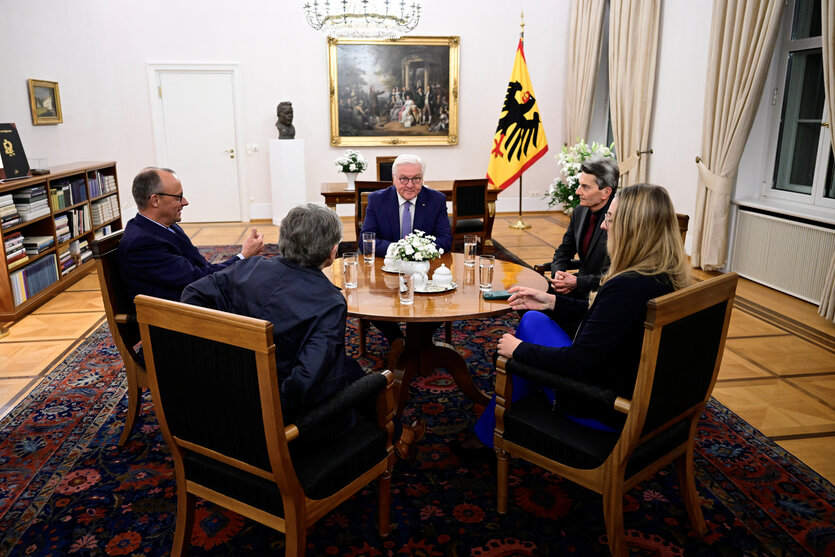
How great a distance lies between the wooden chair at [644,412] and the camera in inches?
69.7

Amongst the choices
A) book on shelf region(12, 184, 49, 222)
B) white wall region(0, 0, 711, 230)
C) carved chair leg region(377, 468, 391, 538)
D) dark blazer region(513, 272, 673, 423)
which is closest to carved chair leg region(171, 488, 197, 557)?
carved chair leg region(377, 468, 391, 538)

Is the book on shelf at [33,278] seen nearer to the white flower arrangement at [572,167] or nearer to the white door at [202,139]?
the white door at [202,139]

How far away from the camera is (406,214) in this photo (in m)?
3.92

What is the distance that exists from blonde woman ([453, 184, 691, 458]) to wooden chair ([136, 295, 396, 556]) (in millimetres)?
642

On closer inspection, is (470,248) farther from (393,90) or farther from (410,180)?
(393,90)

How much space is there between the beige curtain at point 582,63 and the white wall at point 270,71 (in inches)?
8.9

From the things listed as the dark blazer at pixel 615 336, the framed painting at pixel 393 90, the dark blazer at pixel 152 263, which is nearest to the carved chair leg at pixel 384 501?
the dark blazer at pixel 615 336

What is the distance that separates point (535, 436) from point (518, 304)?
2.18 ft

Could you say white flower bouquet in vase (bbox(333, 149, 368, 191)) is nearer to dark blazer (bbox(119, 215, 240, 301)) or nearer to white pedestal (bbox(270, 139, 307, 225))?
white pedestal (bbox(270, 139, 307, 225))

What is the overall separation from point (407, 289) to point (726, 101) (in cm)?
432

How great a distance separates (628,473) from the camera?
192cm

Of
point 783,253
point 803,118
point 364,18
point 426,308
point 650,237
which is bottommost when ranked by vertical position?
point 783,253

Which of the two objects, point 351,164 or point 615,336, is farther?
point 351,164

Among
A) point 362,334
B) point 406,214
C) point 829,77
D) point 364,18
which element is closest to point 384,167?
point 364,18
